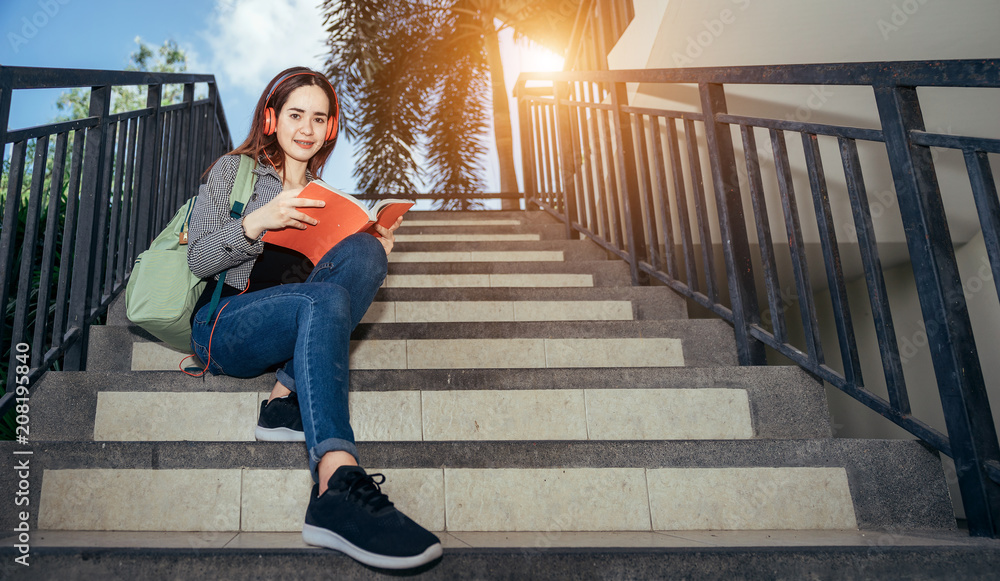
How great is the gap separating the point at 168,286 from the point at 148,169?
41.2 inches

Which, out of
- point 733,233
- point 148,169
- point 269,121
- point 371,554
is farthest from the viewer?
point 148,169

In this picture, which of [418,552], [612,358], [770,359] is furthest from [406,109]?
[418,552]

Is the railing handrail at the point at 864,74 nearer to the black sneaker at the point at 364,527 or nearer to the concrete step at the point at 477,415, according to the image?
the concrete step at the point at 477,415

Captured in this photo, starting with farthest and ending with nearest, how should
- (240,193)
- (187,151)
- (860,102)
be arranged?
(187,151)
(860,102)
(240,193)

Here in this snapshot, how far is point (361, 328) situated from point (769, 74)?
132 cm

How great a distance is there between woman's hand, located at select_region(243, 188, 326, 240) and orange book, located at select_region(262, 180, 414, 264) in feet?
0.05

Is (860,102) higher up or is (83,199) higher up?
(860,102)

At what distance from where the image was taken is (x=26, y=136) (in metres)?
1.28

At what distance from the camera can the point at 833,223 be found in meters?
1.51

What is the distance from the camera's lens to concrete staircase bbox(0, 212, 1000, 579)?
881mm

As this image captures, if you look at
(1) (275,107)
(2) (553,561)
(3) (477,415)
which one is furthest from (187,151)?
(2) (553,561)

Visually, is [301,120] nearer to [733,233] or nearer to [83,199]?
[83,199]

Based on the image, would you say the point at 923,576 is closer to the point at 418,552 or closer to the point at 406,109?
the point at 418,552

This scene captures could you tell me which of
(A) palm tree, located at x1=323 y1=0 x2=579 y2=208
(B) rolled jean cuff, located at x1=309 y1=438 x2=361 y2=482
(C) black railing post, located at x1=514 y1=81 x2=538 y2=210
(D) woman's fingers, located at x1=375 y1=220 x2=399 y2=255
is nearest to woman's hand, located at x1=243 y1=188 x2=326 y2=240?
(D) woman's fingers, located at x1=375 y1=220 x2=399 y2=255
